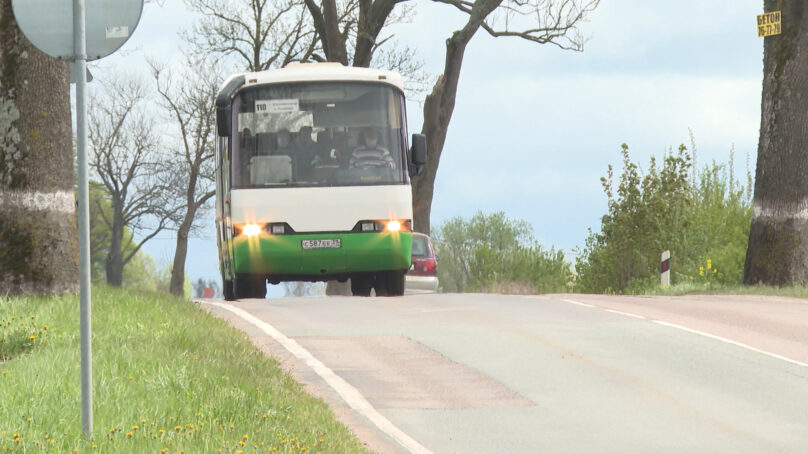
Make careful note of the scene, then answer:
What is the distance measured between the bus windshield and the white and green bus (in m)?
0.01

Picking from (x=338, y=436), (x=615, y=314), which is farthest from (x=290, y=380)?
(x=615, y=314)

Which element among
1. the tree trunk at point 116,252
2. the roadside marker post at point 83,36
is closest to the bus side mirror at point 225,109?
the roadside marker post at point 83,36

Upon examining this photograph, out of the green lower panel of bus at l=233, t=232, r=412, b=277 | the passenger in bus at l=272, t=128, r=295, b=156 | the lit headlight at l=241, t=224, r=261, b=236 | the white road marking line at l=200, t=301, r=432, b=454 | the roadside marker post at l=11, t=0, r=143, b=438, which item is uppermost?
the passenger in bus at l=272, t=128, r=295, b=156

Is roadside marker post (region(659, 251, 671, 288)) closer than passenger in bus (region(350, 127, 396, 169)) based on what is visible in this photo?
No

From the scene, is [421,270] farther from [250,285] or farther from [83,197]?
[83,197]

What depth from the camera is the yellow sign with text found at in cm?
2217

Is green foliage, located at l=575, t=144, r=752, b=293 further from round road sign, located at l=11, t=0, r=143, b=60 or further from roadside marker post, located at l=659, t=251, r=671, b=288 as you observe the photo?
round road sign, located at l=11, t=0, r=143, b=60

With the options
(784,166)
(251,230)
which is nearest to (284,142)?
(251,230)

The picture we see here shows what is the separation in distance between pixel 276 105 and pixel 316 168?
3.74 ft

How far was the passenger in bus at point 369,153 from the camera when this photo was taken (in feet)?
54.9

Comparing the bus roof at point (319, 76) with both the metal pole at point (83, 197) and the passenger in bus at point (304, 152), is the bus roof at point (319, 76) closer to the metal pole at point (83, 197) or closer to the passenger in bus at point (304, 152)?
the passenger in bus at point (304, 152)

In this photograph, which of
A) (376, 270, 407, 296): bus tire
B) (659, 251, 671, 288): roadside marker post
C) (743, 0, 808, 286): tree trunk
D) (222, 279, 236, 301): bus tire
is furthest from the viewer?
(659, 251, 671, 288): roadside marker post

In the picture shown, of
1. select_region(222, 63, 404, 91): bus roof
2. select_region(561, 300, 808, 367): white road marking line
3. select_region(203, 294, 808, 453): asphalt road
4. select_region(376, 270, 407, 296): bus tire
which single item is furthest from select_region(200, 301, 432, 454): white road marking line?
select_region(561, 300, 808, 367): white road marking line

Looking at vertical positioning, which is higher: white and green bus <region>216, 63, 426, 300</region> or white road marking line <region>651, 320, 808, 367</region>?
white and green bus <region>216, 63, 426, 300</region>
